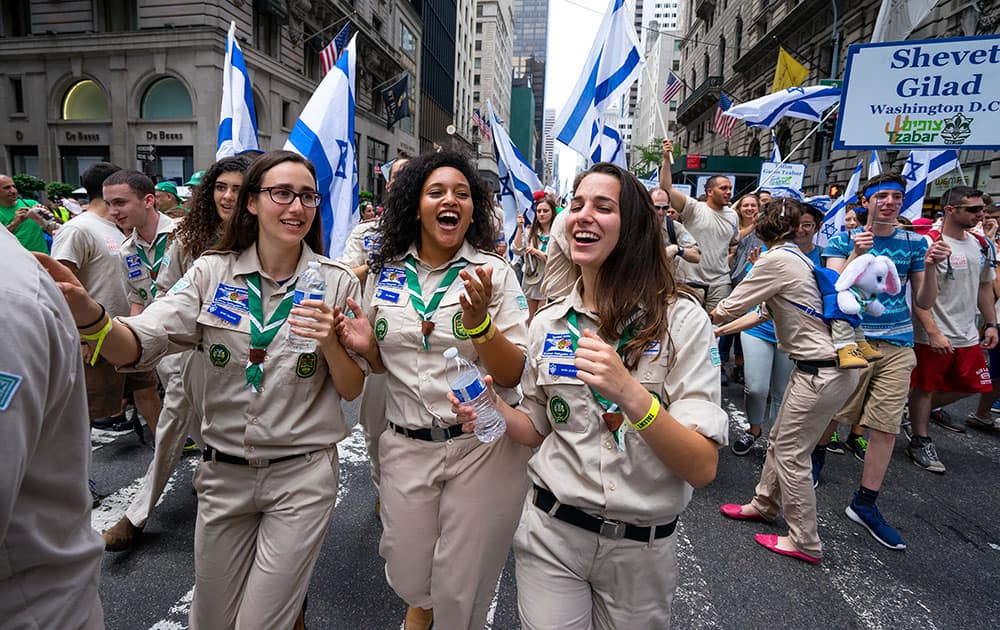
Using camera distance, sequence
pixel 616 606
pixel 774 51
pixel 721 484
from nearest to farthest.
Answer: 1. pixel 616 606
2. pixel 721 484
3. pixel 774 51

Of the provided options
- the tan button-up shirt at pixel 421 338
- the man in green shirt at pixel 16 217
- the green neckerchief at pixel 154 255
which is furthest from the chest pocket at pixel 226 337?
the man in green shirt at pixel 16 217

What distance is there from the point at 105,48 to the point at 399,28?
76.6 ft

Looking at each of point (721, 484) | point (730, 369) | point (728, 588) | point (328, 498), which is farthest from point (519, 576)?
point (730, 369)

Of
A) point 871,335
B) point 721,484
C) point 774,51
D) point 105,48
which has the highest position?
point 774,51

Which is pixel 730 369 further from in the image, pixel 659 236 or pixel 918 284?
pixel 659 236

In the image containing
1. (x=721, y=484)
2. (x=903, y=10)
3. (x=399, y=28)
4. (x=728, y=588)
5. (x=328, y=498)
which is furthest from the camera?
(x=399, y=28)

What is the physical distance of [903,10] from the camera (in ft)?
24.5

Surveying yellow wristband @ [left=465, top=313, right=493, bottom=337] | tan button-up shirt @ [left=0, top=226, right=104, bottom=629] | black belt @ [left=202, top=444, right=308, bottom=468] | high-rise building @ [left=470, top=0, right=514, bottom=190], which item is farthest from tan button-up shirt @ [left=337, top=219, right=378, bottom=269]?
high-rise building @ [left=470, top=0, right=514, bottom=190]

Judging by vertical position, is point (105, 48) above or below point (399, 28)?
below

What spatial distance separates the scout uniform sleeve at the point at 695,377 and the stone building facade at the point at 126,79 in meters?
25.7

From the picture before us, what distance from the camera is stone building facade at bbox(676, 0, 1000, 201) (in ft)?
50.2

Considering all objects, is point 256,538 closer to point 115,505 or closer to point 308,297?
point 308,297

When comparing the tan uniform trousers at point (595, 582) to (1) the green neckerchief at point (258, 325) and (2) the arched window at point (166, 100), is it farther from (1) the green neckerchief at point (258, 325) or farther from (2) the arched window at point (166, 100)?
(2) the arched window at point (166, 100)

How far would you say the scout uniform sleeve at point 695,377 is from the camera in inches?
68.9
